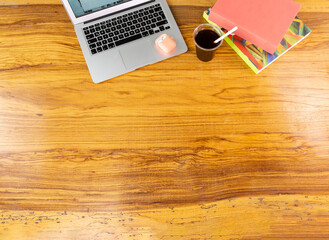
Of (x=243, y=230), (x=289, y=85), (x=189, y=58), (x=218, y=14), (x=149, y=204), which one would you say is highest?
(x=218, y=14)

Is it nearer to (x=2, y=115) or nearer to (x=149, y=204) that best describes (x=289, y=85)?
(x=149, y=204)

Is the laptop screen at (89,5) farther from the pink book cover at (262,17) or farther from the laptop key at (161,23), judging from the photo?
the pink book cover at (262,17)

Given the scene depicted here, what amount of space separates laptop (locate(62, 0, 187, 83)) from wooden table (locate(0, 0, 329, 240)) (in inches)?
1.3

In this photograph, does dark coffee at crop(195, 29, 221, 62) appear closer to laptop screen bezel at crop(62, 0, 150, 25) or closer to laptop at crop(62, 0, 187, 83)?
laptop at crop(62, 0, 187, 83)

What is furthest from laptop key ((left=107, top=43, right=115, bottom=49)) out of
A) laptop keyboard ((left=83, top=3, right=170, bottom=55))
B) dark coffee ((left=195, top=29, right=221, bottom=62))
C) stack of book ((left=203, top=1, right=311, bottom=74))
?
stack of book ((left=203, top=1, right=311, bottom=74))

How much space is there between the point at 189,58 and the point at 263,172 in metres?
0.47

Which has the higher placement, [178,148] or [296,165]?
[178,148]

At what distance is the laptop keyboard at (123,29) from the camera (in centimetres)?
94

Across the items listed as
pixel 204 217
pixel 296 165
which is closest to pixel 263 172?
→ pixel 296 165

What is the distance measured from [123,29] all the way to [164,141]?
1.43 feet

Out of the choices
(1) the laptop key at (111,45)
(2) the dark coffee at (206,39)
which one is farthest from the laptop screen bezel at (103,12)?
(2) the dark coffee at (206,39)

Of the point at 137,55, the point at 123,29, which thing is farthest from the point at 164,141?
the point at 123,29

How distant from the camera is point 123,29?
95 cm

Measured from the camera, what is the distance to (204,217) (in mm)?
839
